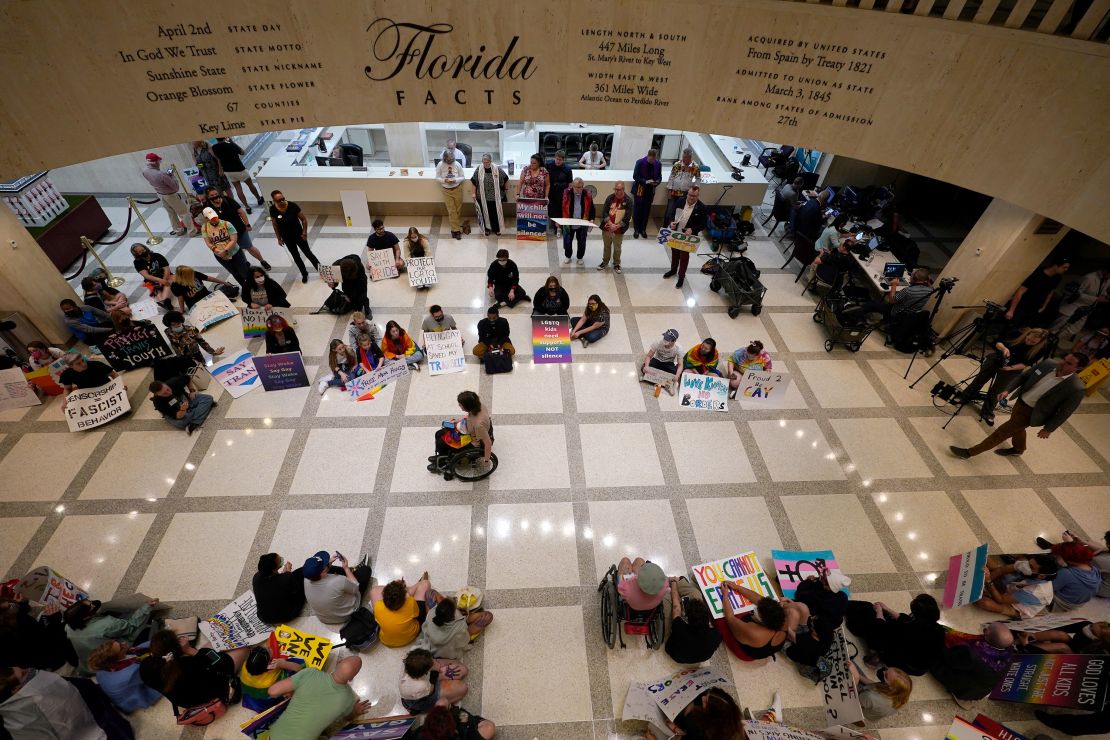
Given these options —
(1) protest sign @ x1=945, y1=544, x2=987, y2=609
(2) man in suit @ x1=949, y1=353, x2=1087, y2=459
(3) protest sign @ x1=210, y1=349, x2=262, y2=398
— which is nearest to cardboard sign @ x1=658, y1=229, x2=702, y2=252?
(2) man in suit @ x1=949, y1=353, x2=1087, y2=459

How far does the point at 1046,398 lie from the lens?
6168mm

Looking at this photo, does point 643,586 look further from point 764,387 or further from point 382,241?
point 382,241

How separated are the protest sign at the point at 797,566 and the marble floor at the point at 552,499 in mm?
243

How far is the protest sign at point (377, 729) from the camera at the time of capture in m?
4.01

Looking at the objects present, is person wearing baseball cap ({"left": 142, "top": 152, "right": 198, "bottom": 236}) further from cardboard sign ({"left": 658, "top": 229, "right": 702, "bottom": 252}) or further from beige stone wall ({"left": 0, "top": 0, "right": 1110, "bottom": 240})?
cardboard sign ({"left": 658, "top": 229, "right": 702, "bottom": 252})

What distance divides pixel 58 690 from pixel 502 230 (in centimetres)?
919

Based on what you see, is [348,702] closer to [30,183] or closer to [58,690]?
[58,690]

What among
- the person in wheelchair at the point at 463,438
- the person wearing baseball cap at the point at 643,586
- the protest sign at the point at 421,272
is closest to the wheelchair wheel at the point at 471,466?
the person in wheelchair at the point at 463,438

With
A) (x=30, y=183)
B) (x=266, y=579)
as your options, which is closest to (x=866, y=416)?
(x=266, y=579)

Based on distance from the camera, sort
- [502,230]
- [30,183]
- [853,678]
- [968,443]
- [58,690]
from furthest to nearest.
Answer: [502,230] < [30,183] < [968,443] < [853,678] < [58,690]

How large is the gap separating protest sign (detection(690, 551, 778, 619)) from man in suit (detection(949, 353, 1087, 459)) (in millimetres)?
3796

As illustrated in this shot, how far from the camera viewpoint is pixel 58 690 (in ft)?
13.2

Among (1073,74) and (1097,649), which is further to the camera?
(1097,649)

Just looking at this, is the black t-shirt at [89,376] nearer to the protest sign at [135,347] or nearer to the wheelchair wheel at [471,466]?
the protest sign at [135,347]
